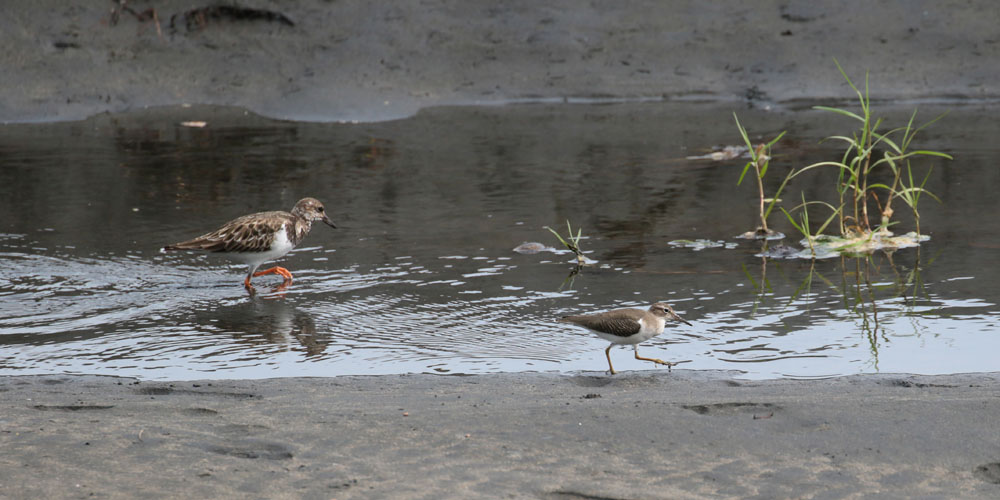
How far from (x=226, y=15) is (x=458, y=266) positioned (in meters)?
13.6

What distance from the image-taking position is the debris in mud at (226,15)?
21.8 m

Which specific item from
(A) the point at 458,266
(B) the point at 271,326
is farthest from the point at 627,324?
(A) the point at 458,266

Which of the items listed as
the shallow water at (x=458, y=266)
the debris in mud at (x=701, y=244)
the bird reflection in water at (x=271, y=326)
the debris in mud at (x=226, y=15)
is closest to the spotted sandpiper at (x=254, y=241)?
the shallow water at (x=458, y=266)

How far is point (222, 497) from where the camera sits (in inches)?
191

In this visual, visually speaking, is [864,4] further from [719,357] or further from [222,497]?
[222,497]

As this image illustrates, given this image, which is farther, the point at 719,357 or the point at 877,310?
the point at 877,310

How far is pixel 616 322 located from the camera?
702cm

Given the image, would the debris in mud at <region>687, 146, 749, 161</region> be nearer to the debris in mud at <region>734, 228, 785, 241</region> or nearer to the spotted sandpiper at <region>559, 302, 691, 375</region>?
the debris in mud at <region>734, 228, 785, 241</region>

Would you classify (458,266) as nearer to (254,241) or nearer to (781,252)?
(254,241)

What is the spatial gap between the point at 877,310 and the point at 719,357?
1768mm

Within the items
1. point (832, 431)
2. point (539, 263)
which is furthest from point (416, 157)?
point (832, 431)

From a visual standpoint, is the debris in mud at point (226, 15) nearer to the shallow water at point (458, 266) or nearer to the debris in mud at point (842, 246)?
the shallow water at point (458, 266)

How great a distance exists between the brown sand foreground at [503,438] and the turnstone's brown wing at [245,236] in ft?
9.23

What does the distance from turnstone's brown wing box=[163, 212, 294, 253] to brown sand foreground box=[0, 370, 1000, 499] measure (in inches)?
111
